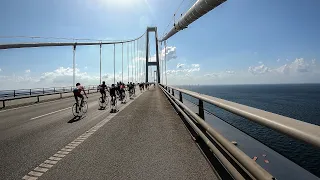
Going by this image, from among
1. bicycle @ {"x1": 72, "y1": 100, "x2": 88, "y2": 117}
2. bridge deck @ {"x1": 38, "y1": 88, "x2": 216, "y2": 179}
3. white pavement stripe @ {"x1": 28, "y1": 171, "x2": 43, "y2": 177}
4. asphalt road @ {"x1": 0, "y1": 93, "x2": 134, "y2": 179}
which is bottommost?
asphalt road @ {"x1": 0, "y1": 93, "x2": 134, "y2": 179}

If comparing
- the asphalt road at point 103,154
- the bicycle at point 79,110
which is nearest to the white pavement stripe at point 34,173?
the asphalt road at point 103,154

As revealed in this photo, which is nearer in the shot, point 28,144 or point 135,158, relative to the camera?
point 135,158

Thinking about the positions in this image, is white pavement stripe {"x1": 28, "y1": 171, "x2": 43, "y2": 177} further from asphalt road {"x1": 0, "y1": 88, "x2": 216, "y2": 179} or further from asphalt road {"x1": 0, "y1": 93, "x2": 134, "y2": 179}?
asphalt road {"x1": 0, "y1": 93, "x2": 134, "y2": 179}

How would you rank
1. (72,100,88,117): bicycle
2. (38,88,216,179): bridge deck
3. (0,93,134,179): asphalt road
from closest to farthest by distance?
(38,88,216,179): bridge deck < (0,93,134,179): asphalt road < (72,100,88,117): bicycle

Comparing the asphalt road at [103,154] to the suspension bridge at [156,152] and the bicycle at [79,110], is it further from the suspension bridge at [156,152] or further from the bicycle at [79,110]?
the bicycle at [79,110]

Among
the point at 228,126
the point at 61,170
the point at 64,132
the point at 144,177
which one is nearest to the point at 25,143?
the point at 64,132

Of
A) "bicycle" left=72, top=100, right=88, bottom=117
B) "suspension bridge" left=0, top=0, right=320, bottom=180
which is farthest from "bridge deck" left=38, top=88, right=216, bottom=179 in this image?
"bicycle" left=72, top=100, right=88, bottom=117

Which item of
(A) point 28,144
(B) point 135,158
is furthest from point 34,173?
(A) point 28,144

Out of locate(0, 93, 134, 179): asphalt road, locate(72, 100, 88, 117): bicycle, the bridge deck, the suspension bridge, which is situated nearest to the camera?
the suspension bridge

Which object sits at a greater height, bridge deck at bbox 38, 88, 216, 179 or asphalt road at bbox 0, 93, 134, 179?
bridge deck at bbox 38, 88, 216, 179

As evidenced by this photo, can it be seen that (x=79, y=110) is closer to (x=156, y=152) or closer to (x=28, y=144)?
(x=28, y=144)

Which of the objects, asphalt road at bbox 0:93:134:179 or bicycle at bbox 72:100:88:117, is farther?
bicycle at bbox 72:100:88:117

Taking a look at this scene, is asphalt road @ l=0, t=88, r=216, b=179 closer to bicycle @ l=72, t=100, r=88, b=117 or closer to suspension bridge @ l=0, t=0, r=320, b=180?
suspension bridge @ l=0, t=0, r=320, b=180

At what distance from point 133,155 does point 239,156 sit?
110 inches
